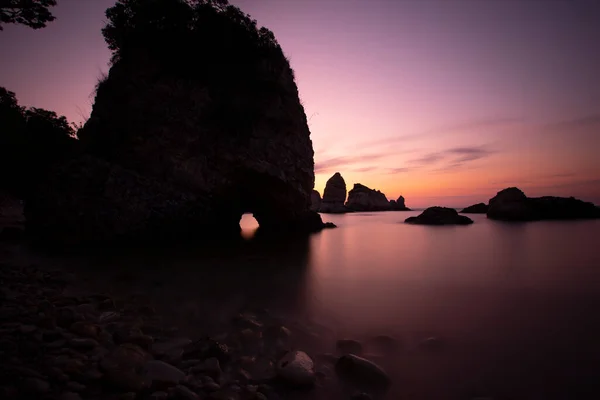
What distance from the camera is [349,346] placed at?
11.4 ft

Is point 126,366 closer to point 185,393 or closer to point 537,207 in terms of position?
point 185,393

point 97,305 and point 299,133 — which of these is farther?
point 299,133

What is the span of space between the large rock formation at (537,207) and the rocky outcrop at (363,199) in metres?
56.2

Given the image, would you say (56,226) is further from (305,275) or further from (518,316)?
(518,316)

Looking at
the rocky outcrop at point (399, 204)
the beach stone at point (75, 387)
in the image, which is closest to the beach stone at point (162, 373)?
the beach stone at point (75, 387)

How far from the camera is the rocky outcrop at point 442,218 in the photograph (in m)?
27.1

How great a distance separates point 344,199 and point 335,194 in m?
3.42

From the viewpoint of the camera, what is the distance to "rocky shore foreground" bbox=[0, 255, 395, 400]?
88.7 inches

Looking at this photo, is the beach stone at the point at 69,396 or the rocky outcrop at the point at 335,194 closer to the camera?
the beach stone at the point at 69,396

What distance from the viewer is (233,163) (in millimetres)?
14633

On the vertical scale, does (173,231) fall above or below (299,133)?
below

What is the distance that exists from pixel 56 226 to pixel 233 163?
7858 mm

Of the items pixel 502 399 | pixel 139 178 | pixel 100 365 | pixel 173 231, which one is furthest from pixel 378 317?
pixel 139 178

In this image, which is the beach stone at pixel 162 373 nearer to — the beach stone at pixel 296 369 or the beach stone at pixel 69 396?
the beach stone at pixel 69 396
